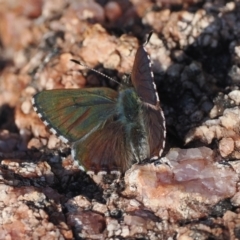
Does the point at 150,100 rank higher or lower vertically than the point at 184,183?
higher

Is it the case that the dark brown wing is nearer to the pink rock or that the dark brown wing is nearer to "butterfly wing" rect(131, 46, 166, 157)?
"butterfly wing" rect(131, 46, 166, 157)

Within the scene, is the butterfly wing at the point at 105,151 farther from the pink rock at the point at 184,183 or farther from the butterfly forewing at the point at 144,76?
the butterfly forewing at the point at 144,76

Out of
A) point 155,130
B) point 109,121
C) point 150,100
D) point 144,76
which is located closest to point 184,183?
point 155,130

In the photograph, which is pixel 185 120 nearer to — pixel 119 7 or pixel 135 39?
pixel 135 39

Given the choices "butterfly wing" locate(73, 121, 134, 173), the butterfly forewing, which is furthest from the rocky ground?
the butterfly forewing

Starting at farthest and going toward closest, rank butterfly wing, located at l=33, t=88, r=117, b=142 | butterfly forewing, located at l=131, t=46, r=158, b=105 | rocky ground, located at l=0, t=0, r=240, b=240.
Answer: butterfly wing, located at l=33, t=88, r=117, b=142, butterfly forewing, located at l=131, t=46, r=158, b=105, rocky ground, located at l=0, t=0, r=240, b=240

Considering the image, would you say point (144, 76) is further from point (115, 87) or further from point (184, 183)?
point (115, 87)

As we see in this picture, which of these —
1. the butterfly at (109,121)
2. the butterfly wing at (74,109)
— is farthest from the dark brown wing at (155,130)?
the butterfly wing at (74,109)

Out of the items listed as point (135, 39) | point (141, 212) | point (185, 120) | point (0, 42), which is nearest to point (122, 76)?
point (135, 39)
